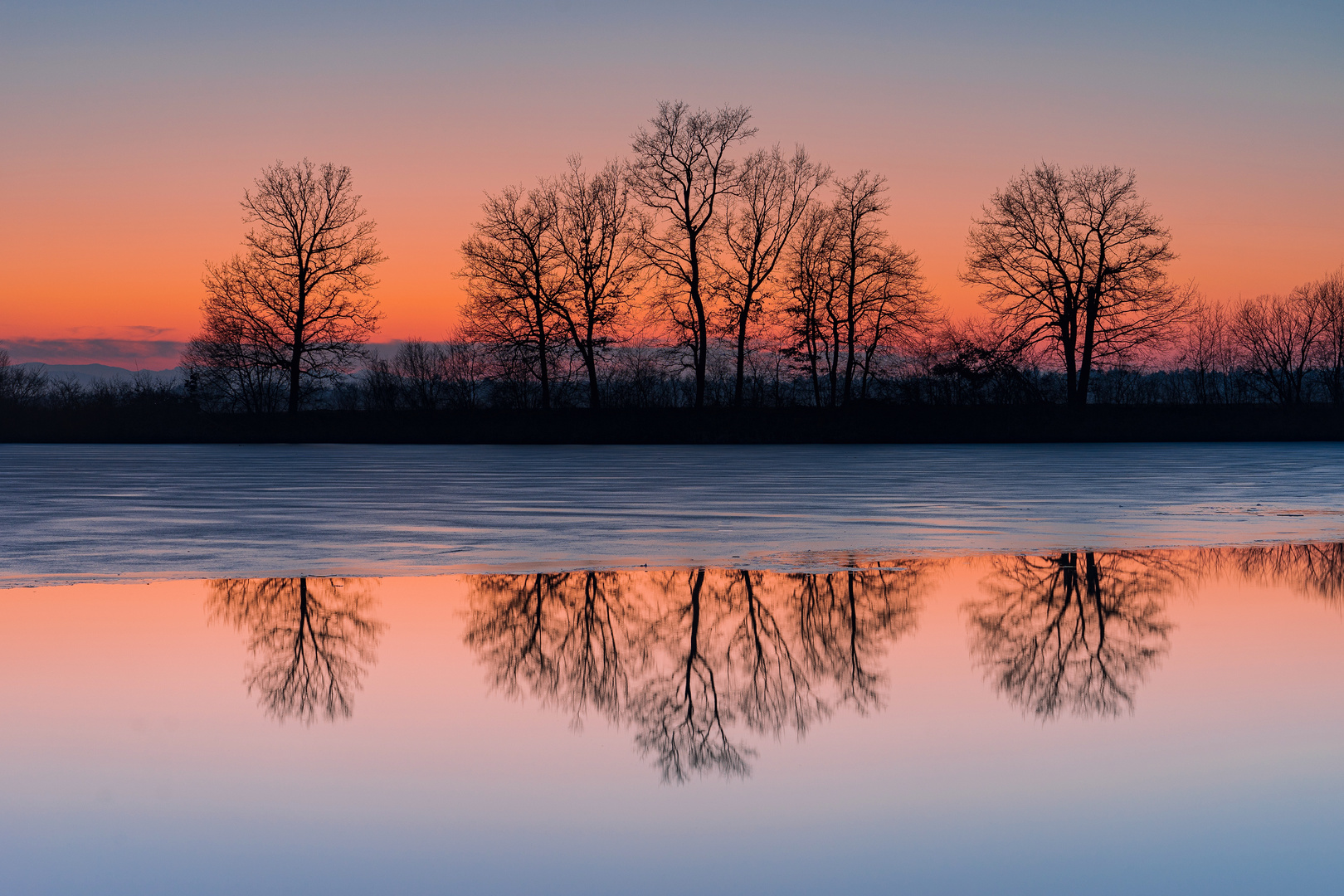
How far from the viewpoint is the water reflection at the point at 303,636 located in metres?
6.81

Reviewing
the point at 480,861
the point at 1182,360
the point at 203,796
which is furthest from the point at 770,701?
the point at 1182,360

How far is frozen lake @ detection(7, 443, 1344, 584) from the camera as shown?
508 inches

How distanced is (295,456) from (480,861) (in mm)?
40578

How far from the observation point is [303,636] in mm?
8430

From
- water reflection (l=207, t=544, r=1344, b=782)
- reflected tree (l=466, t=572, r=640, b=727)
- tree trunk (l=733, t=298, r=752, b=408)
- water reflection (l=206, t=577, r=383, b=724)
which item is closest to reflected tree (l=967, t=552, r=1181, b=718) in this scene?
water reflection (l=207, t=544, r=1344, b=782)

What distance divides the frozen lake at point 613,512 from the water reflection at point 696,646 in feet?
4.33

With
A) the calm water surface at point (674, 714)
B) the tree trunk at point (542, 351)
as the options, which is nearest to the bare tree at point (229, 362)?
the tree trunk at point (542, 351)

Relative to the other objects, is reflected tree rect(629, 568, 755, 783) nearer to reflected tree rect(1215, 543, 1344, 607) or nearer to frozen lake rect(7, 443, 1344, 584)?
frozen lake rect(7, 443, 1344, 584)

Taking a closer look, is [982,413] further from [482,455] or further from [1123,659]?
[1123,659]

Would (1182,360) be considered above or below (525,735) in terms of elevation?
above

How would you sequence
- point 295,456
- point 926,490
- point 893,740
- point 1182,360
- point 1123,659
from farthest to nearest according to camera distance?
point 1182,360, point 295,456, point 926,490, point 1123,659, point 893,740

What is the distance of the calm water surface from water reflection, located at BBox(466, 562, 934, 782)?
4cm

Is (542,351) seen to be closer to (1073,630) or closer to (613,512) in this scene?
(613,512)

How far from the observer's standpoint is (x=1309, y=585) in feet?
35.8
